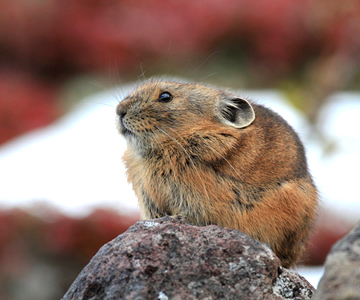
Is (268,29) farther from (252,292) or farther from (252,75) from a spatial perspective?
(252,292)

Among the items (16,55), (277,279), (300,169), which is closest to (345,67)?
(16,55)

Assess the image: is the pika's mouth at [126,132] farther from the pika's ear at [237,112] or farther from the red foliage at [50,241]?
the red foliage at [50,241]

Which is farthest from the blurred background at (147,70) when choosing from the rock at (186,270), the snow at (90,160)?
the rock at (186,270)

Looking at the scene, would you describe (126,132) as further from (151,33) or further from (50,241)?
(151,33)

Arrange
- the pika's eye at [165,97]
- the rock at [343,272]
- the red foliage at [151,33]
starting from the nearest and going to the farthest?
1. the rock at [343,272]
2. the pika's eye at [165,97]
3. the red foliage at [151,33]

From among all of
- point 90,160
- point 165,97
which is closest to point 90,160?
point 90,160
